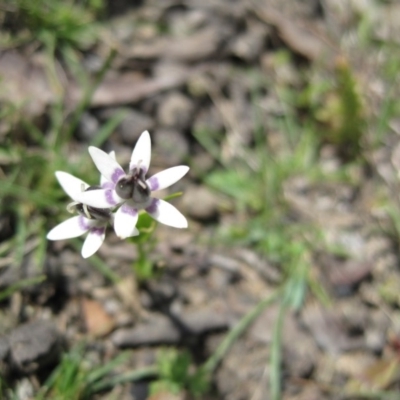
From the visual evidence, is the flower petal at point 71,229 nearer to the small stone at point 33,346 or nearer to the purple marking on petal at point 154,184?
the purple marking on petal at point 154,184

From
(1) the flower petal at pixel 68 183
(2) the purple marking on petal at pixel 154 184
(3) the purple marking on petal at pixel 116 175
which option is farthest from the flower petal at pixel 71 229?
(2) the purple marking on petal at pixel 154 184

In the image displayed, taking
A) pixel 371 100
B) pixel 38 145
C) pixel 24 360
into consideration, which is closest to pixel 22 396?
pixel 24 360

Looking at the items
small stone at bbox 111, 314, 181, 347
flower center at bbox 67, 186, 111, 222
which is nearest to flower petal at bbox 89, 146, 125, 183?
flower center at bbox 67, 186, 111, 222

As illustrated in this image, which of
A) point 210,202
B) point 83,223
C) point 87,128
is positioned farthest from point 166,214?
point 87,128

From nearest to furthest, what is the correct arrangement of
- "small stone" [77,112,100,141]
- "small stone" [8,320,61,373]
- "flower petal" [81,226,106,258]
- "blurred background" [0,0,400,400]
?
"flower petal" [81,226,106,258] < "small stone" [8,320,61,373] < "blurred background" [0,0,400,400] < "small stone" [77,112,100,141]

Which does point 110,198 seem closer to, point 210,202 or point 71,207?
point 71,207

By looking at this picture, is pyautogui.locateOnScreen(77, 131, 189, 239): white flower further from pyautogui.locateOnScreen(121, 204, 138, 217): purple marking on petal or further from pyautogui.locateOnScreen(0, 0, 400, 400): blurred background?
pyautogui.locateOnScreen(0, 0, 400, 400): blurred background
